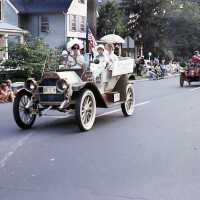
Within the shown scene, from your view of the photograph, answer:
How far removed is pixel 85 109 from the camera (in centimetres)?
1104

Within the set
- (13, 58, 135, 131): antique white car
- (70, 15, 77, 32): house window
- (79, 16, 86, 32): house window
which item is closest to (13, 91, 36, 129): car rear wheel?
(13, 58, 135, 131): antique white car

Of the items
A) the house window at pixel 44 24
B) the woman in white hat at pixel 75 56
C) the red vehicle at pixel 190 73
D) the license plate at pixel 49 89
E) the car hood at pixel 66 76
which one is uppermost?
the house window at pixel 44 24

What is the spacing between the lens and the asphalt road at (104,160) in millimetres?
6332

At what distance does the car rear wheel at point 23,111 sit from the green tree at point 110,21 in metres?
40.2

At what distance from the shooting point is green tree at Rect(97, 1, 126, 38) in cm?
5125

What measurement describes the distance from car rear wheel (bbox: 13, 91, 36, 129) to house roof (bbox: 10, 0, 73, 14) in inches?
1562

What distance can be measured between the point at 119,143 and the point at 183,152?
1304 mm

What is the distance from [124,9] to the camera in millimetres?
55906

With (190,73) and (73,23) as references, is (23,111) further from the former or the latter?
(73,23)

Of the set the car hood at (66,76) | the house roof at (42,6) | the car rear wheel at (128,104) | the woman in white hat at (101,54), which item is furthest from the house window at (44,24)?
the car hood at (66,76)

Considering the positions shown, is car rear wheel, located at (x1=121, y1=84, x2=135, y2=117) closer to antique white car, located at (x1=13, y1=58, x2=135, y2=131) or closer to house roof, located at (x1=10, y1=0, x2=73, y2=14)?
antique white car, located at (x1=13, y1=58, x2=135, y2=131)

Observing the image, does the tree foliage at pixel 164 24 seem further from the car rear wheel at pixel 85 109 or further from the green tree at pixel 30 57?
the car rear wheel at pixel 85 109

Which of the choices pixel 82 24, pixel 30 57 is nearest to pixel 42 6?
pixel 82 24

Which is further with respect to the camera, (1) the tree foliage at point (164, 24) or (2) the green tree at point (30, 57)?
(1) the tree foliage at point (164, 24)
